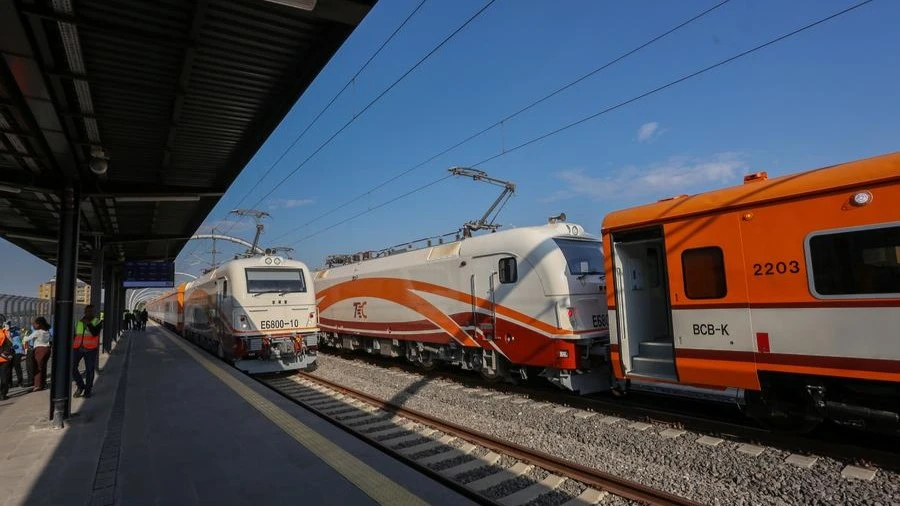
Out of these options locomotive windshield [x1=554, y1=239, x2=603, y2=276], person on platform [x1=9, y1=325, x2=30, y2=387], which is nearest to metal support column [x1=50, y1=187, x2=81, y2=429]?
person on platform [x1=9, y1=325, x2=30, y2=387]

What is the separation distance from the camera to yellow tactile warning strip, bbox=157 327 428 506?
13.1 ft

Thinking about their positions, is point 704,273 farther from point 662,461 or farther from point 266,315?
point 266,315

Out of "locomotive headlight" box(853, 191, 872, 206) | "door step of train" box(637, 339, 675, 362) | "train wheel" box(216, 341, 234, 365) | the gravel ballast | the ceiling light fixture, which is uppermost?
the ceiling light fixture

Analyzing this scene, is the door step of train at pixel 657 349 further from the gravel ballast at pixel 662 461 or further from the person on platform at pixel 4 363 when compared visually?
the person on platform at pixel 4 363

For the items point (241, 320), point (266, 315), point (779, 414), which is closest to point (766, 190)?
point (779, 414)

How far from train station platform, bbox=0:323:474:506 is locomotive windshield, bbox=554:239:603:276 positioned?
4844 mm

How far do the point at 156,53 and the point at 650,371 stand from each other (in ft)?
23.1

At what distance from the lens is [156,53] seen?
5020 mm

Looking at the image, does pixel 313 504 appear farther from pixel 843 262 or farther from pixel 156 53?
pixel 843 262

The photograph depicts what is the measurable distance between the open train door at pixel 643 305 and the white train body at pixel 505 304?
1065 mm

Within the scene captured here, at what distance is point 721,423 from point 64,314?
362 inches

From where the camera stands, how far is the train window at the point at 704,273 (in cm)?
611

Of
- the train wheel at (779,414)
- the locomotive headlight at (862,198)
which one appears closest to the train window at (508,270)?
the train wheel at (779,414)

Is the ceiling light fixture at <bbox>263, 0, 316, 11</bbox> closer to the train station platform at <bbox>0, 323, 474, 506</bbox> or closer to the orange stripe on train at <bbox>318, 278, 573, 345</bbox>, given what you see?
the train station platform at <bbox>0, 323, 474, 506</bbox>
